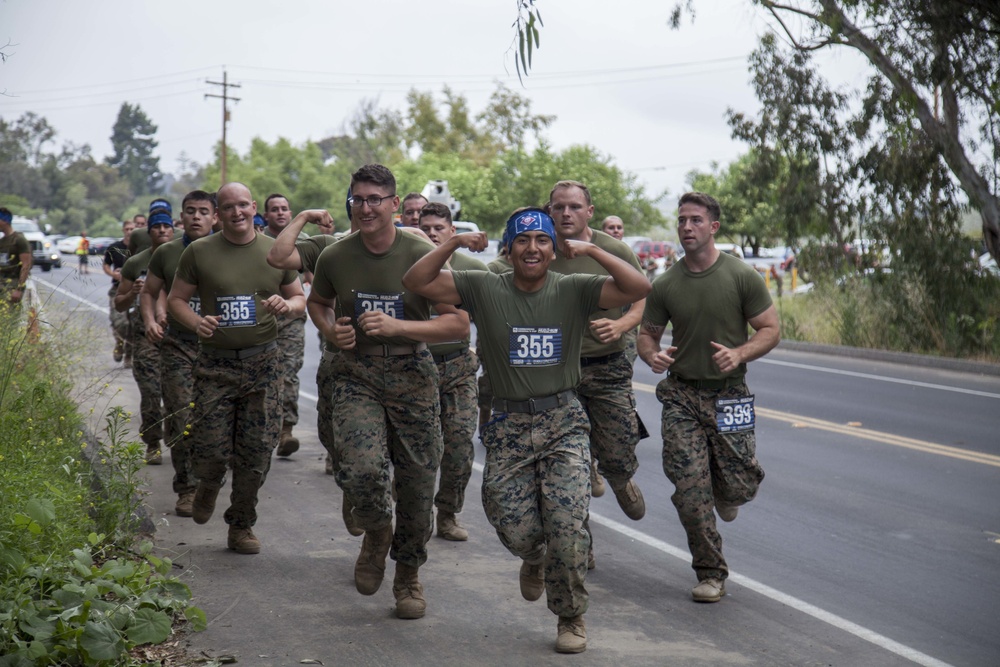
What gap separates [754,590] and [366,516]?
218cm

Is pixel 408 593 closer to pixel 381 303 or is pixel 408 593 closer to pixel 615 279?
pixel 381 303

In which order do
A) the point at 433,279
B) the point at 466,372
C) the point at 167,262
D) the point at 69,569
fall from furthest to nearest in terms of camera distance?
the point at 167,262, the point at 466,372, the point at 433,279, the point at 69,569

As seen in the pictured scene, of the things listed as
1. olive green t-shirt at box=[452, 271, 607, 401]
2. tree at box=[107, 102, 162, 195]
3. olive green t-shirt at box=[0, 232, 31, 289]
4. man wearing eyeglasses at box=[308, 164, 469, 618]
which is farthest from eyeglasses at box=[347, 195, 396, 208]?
tree at box=[107, 102, 162, 195]

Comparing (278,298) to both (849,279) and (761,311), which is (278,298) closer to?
(761,311)

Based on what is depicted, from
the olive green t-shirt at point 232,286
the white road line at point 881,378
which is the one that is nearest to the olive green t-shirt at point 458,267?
the olive green t-shirt at point 232,286

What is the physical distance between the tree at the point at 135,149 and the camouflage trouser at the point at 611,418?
149 metres

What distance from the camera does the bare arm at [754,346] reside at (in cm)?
641

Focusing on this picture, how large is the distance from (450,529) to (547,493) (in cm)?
243

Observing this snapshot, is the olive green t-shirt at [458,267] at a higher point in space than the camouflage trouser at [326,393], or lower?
higher

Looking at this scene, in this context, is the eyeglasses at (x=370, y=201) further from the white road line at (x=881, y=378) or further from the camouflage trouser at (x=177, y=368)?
the white road line at (x=881, y=378)

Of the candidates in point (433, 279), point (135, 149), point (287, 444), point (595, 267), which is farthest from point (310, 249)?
point (135, 149)

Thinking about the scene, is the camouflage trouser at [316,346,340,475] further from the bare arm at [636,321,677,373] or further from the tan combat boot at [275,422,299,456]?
the tan combat boot at [275,422,299,456]

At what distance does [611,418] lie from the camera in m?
7.36

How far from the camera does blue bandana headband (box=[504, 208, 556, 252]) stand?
5688 mm
